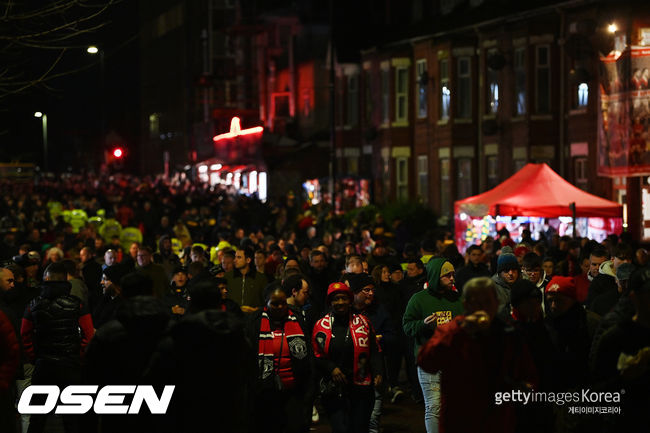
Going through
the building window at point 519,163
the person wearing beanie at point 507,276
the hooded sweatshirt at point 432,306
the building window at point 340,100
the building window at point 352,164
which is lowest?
the hooded sweatshirt at point 432,306

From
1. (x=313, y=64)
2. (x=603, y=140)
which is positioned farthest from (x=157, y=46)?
(x=603, y=140)

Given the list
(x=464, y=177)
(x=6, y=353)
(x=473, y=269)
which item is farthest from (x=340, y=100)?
(x=6, y=353)

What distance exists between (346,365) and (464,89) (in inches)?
1131

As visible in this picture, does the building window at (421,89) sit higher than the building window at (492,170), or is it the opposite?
the building window at (421,89)

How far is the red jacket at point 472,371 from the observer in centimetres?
704

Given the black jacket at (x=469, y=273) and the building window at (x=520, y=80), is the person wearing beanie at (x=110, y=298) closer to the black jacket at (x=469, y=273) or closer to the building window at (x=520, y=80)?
the black jacket at (x=469, y=273)

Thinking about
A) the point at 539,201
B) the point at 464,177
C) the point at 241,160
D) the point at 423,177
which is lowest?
the point at 539,201

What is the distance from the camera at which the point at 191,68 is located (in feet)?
289

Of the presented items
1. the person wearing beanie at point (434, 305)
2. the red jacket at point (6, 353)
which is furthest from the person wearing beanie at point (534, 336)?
the red jacket at point (6, 353)

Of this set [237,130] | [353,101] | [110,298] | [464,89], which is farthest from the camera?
[237,130]

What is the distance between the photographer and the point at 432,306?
10.8m

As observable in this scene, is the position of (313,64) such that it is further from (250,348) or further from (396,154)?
(250,348)

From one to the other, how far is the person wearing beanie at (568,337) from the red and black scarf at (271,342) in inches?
76.1
